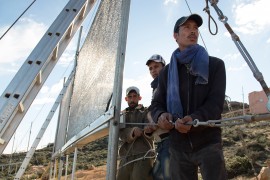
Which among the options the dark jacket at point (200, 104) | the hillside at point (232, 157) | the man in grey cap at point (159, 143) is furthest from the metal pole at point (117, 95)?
the hillside at point (232, 157)

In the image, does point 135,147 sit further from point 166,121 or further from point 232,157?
point 232,157

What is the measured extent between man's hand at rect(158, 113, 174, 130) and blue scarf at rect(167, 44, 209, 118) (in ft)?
0.24

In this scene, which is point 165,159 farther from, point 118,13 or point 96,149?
point 96,149

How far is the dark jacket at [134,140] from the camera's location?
11.3ft

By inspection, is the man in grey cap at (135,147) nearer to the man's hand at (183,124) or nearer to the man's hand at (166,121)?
the man's hand at (166,121)

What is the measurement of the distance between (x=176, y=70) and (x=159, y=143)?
3.19ft

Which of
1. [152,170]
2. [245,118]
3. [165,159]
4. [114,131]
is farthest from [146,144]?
[245,118]

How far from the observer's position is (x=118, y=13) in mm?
2750

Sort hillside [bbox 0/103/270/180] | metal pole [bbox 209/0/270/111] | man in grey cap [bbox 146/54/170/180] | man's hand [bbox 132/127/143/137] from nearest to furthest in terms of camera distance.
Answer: metal pole [bbox 209/0/270/111], man in grey cap [bbox 146/54/170/180], man's hand [bbox 132/127/143/137], hillside [bbox 0/103/270/180]

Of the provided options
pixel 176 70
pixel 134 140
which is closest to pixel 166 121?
pixel 176 70

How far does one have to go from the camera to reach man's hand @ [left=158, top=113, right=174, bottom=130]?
2135 millimetres

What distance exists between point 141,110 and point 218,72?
1534 millimetres

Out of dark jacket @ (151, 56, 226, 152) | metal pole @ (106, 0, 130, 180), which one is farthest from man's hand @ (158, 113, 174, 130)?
metal pole @ (106, 0, 130, 180)

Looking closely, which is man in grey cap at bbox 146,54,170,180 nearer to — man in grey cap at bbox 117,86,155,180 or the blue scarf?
man in grey cap at bbox 117,86,155,180
